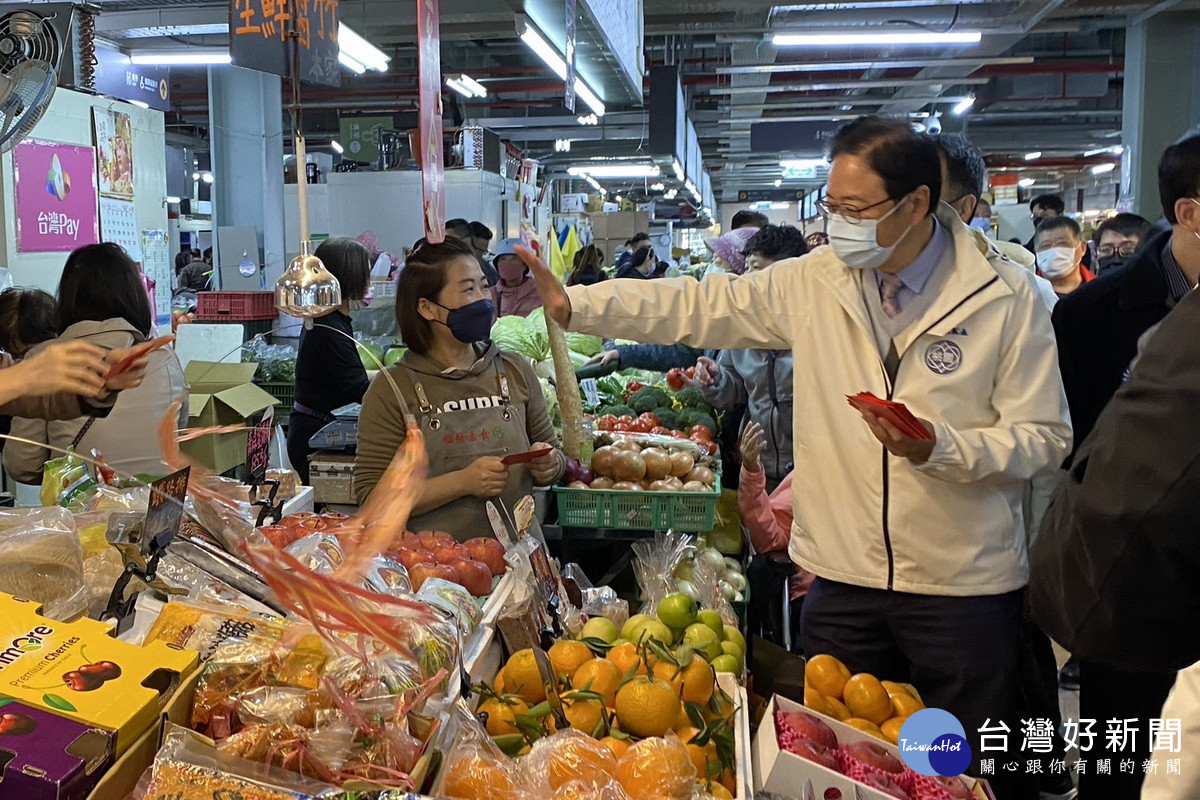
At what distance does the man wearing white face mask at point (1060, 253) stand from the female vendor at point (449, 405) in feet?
12.2

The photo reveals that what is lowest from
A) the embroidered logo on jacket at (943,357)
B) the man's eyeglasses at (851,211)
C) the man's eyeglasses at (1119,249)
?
the embroidered logo on jacket at (943,357)

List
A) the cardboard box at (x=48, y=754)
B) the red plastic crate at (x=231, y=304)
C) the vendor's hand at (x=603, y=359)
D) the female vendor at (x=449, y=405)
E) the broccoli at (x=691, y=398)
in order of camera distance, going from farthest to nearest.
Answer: the red plastic crate at (x=231, y=304) → the vendor's hand at (x=603, y=359) → the broccoli at (x=691, y=398) → the female vendor at (x=449, y=405) → the cardboard box at (x=48, y=754)

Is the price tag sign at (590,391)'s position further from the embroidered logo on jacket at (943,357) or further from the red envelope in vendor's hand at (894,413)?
the red envelope in vendor's hand at (894,413)

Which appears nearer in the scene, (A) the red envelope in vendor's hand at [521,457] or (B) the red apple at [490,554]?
(B) the red apple at [490,554]

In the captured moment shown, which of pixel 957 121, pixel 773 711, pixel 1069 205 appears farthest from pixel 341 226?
pixel 1069 205

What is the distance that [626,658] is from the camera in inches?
76.3

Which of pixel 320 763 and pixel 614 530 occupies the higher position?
pixel 320 763

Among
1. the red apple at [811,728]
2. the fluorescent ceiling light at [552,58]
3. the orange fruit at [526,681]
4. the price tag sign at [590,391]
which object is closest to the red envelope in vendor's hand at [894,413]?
the red apple at [811,728]

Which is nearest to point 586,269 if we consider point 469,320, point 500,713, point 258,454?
point 469,320

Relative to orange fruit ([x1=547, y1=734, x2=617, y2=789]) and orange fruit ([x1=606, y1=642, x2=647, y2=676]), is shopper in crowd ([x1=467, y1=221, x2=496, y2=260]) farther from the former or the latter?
orange fruit ([x1=547, y1=734, x2=617, y2=789])

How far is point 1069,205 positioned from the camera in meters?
36.0

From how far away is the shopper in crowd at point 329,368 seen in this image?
448 centimetres

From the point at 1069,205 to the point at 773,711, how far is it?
3868 cm

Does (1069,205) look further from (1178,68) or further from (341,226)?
(341,226)
